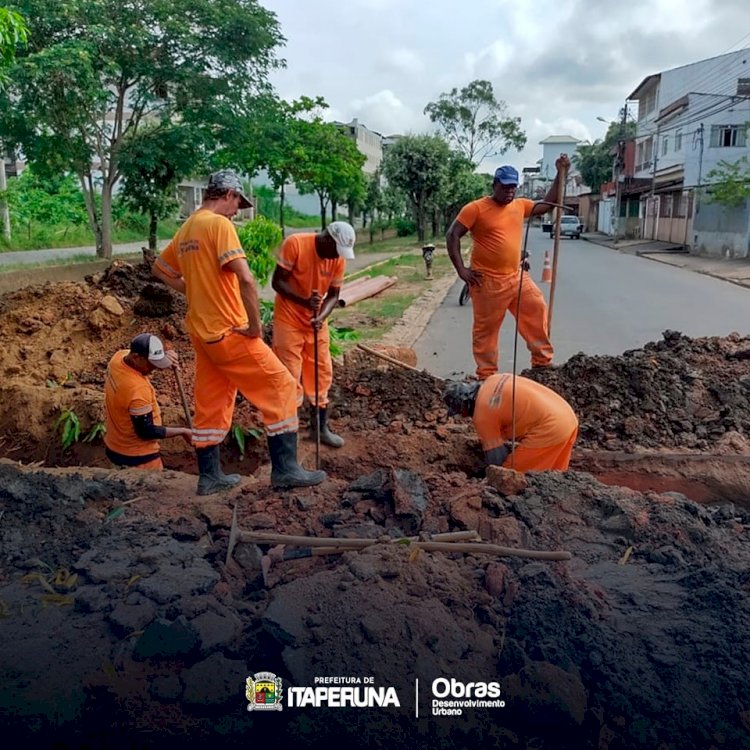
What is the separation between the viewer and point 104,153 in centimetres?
1435

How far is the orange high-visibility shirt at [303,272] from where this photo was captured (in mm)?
5180

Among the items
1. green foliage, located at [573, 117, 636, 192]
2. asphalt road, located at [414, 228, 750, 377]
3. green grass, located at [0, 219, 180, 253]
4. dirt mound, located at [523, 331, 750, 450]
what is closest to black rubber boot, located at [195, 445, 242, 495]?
dirt mound, located at [523, 331, 750, 450]

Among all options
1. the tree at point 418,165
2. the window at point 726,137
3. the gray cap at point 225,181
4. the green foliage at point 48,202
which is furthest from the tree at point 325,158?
the gray cap at point 225,181

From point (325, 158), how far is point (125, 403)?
21.4 meters

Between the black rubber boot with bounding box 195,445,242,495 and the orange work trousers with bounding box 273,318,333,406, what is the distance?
3.33ft

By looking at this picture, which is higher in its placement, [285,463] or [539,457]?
[285,463]

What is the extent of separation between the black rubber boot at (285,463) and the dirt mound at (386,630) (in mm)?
431

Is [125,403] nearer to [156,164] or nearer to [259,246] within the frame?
[259,246]

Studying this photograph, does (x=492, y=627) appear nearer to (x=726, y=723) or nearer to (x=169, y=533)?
(x=726, y=723)

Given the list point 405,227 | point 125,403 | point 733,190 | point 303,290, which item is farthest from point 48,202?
point 125,403

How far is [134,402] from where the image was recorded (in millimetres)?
4750

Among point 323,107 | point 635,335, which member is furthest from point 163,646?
point 323,107

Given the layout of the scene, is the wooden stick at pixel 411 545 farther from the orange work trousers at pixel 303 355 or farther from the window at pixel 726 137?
the window at pixel 726 137

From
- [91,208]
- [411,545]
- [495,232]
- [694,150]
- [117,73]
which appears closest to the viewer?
[411,545]
